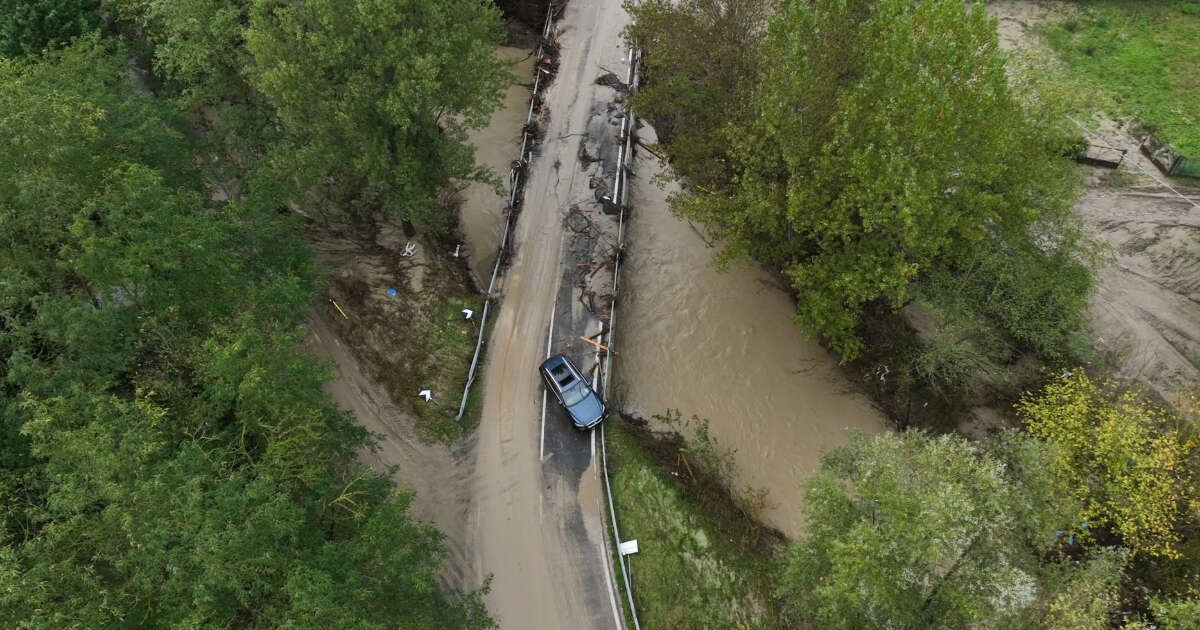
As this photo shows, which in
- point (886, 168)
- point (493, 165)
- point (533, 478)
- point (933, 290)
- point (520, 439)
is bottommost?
point (533, 478)

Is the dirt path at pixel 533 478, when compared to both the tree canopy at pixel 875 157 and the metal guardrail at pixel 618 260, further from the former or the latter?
the tree canopy at pixel 875 157

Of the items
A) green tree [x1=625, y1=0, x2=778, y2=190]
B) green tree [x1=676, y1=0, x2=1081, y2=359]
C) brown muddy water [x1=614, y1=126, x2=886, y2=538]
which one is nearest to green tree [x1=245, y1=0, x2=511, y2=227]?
green tree [x1=625, y1=0, x2=778, y2=190]

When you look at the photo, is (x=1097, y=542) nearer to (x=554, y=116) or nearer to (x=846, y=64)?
(x=846, y=64)

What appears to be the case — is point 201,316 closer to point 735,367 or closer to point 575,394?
point 575,394

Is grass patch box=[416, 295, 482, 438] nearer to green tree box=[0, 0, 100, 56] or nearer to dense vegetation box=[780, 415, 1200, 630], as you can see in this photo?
dense vegetation box=[780, 415, 1200, 630]

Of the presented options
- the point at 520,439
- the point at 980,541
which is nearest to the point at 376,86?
the point at 520,439

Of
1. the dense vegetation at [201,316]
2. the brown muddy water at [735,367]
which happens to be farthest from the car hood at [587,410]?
the dense vegetation at [201,316]
